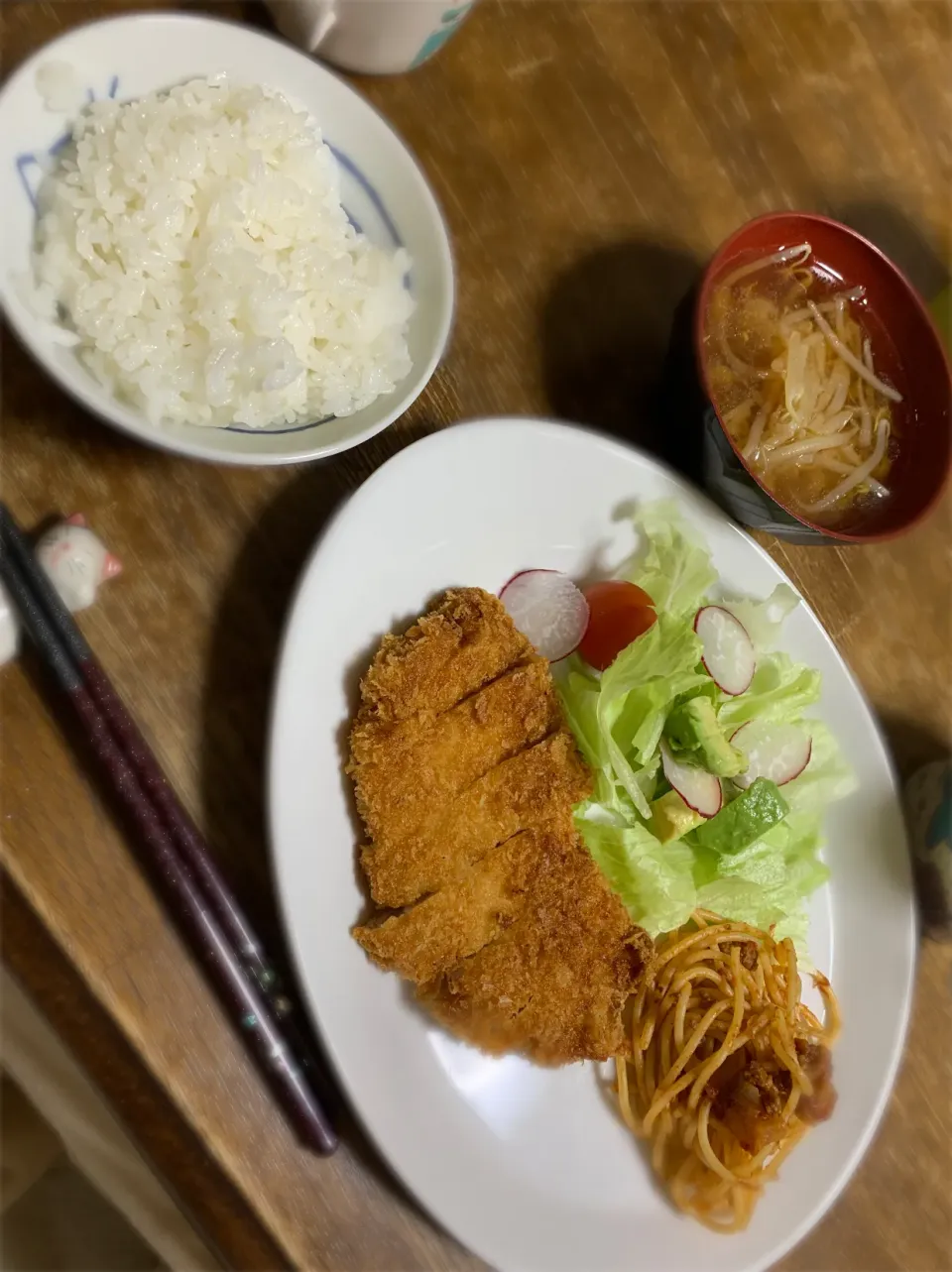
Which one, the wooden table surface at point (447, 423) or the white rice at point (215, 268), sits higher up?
the white rice at point (215, 268)

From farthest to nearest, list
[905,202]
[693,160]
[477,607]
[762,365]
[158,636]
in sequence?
[905,202] → [693,160] → [762,365] → [477,607] → [158,636]

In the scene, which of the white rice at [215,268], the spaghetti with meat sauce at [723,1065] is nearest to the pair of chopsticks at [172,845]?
the white rice at [215,268]

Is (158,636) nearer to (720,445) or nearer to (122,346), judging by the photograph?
(122,346)

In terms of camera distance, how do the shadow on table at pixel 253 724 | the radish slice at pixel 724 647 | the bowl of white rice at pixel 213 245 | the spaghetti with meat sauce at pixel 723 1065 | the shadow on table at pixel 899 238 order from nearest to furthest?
1. the bowl of white rice at pixel 213 245
2. the shadow on table at pixel 253 724
3. the spaghetti with meat sauce at pixel 723 1065
4. the radish slice at pixel 724 647
5. the shadow on table at pixel 899 238

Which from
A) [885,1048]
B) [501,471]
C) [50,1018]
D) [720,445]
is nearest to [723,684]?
[720,445]

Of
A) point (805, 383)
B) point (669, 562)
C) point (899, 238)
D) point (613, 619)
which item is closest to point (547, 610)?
point (613, 619)

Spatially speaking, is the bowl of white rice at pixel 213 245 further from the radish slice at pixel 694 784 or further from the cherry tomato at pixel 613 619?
the radish slice at pixel 694 784

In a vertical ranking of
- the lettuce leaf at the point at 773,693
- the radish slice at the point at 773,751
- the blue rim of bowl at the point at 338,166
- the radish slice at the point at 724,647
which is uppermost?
the blue rim of bowl at the point at 338,166
